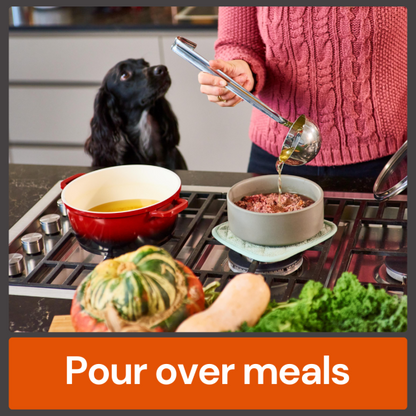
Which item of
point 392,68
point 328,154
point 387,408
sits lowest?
point 387,408

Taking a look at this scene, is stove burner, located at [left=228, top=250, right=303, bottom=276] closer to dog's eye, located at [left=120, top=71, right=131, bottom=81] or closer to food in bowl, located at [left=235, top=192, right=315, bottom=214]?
food in bowl, located at [left=235, top=192, right=315, bottom=214]

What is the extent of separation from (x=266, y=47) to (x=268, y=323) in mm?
805

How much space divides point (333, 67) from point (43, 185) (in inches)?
27.8

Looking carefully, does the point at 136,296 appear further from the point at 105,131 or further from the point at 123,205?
the point at 105,131

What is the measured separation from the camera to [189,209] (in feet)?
3.78

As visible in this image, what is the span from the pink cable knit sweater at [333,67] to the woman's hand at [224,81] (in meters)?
0.04

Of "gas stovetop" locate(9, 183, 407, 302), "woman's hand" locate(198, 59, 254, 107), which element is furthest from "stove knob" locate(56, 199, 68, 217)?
"woman's hand" locate(198, 59, 254, 107)

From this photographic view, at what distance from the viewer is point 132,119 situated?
1.79m

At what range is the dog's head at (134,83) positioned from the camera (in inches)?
67.9

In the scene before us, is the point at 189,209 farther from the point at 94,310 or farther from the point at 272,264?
the point at 94,310

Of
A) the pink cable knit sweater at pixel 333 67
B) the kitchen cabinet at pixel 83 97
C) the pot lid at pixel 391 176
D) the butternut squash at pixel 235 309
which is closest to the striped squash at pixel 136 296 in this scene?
the butternut squash at pixel 235 309

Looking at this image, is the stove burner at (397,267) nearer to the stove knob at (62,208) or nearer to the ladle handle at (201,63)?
the ladle handle at (201,63)

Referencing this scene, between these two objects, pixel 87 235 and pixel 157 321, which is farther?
pixel 87 235

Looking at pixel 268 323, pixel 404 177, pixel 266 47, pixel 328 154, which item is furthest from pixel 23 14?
pixel 268 323
